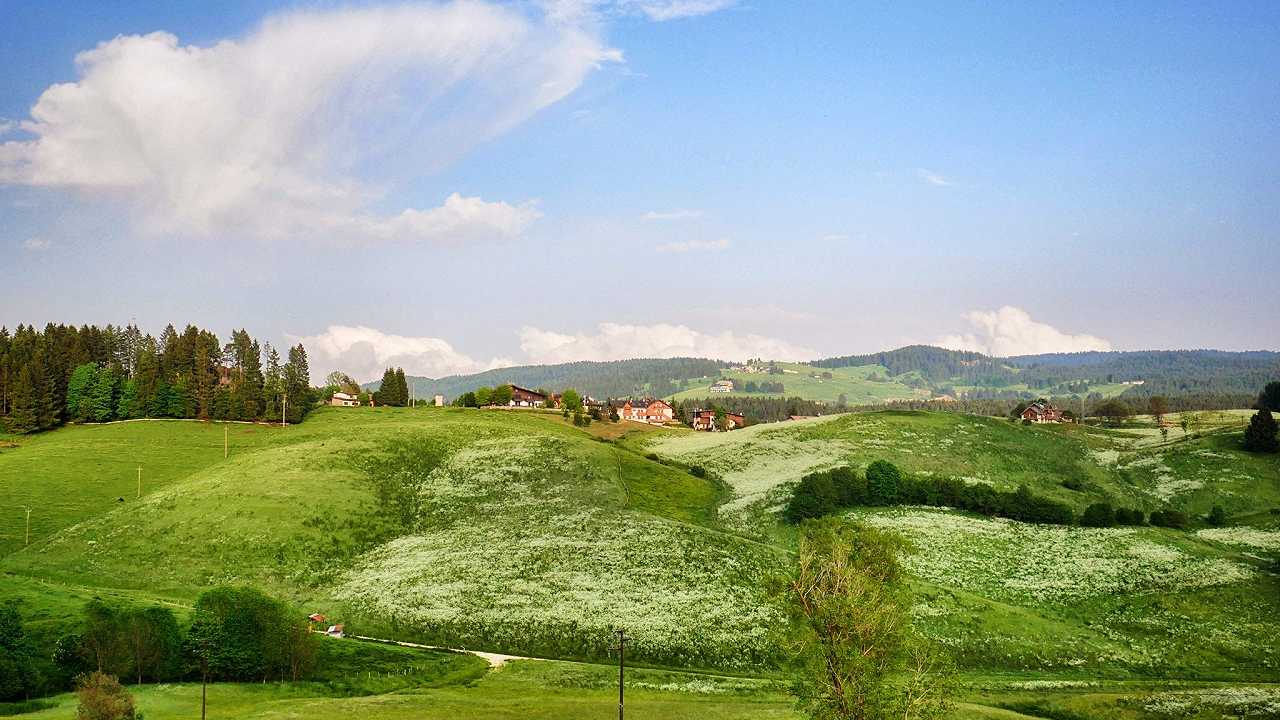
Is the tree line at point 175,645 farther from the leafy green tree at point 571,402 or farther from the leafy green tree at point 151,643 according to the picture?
the leafy green tree at point 571,402

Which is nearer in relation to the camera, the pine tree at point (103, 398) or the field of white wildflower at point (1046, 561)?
the field of white wildflower at point (1046, 561)

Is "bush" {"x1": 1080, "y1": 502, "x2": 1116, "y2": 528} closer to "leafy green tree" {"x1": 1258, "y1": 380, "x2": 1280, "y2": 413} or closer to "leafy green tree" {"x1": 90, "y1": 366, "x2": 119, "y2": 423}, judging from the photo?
"leafy green tree" {"x1": 1258, "y1": 380, "x2": 1280, "y2": 413}

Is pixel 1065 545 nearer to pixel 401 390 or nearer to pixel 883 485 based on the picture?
pixel 883 485

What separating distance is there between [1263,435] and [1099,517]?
163 feet

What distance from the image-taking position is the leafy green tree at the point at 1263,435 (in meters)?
125

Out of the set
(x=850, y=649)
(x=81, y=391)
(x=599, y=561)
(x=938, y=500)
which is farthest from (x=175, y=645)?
(x=81, y=391)

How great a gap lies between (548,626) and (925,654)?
→ 35085mm

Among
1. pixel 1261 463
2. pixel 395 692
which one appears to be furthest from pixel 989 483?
pixel 395 692

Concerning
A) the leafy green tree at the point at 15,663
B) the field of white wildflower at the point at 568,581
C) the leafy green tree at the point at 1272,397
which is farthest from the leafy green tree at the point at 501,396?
the leafy green tree at the point at 1272,397

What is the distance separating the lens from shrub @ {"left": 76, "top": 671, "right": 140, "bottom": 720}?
1703 inches

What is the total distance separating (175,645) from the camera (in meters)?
58.8

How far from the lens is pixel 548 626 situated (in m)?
67.4

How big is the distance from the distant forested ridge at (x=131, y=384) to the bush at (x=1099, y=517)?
121792mm

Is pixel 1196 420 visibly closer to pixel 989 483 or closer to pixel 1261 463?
pixel 1261 463
